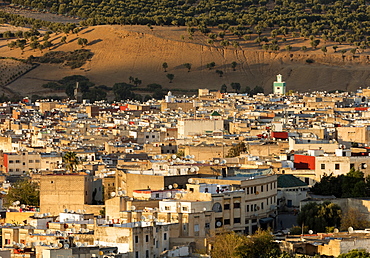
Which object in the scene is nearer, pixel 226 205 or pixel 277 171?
pixel 226 205

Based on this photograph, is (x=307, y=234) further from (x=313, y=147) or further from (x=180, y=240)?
(x=313, y=147)

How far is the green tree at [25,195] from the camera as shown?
58653 millimetres

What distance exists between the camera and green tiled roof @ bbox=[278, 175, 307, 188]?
55969 mm

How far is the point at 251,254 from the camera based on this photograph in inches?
1658

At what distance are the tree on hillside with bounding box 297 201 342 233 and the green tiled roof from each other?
5332 mm

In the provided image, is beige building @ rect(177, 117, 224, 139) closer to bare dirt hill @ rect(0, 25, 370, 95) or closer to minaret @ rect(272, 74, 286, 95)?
minaret @ rect(272, 74, 286, 95)

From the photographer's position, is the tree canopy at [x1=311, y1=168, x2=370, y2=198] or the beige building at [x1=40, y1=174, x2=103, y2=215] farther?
the tree canopy at [x1=311, y1=168, x2=370, y2=198]

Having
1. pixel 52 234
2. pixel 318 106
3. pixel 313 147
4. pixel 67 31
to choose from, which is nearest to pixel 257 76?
pixel 67 31

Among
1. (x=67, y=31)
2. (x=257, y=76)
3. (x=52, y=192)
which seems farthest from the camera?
(x=67, y=31)

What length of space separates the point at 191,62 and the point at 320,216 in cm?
12798

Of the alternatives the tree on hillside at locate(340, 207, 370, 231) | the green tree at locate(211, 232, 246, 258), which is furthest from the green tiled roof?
the green tree at locate(211, 232, 246, 258)

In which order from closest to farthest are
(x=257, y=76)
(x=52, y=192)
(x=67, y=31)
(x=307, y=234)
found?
(x=307, y=234) → (x=52, y=192) → (x=257, y=76) → (x=67, y=31)

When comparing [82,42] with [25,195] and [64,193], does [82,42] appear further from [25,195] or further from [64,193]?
[64,193]

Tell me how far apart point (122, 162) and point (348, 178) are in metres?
15.6
